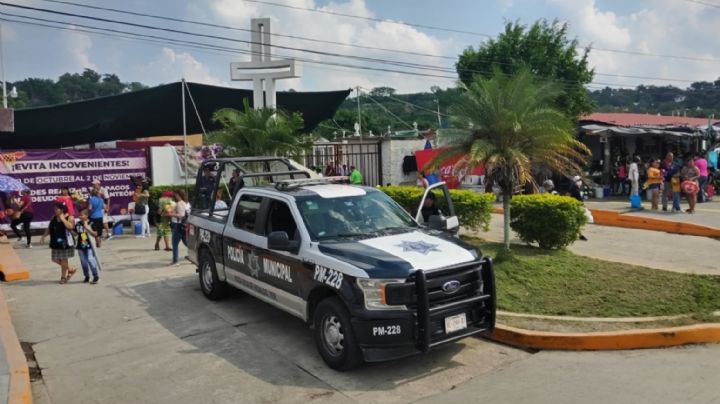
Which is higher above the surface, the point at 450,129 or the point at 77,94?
the point at 77,94

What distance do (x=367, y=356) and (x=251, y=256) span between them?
2.60 metres

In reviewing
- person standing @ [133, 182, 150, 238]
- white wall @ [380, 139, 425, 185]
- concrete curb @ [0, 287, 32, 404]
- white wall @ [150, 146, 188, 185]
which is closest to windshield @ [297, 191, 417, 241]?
concrete curb @ [0, 287, 32, 404]

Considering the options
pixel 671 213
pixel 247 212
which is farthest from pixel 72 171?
pixel 671 213

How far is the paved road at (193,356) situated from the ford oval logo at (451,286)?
836 mm

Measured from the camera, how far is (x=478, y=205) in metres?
12.2

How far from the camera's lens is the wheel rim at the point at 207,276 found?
29.7ft

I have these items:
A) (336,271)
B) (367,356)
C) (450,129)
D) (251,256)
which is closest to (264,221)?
(251,256)

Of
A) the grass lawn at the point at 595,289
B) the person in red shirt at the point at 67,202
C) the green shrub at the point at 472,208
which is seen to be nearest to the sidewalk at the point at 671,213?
the green shrub at the point at 472,208

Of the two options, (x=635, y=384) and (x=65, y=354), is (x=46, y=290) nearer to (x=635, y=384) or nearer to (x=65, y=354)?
(x=65, y=354)

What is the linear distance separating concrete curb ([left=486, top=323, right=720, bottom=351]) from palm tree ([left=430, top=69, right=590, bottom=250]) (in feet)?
11.8

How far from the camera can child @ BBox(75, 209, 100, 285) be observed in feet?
33.3

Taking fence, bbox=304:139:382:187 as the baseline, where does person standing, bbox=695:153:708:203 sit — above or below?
below

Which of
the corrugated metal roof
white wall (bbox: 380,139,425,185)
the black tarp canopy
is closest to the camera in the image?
the black tarp canopy

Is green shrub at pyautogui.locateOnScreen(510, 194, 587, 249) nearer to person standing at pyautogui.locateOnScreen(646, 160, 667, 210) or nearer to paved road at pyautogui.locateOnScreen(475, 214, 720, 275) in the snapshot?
paved road at pyautogui.locateOnScreen(475, 214, 720, 275)
